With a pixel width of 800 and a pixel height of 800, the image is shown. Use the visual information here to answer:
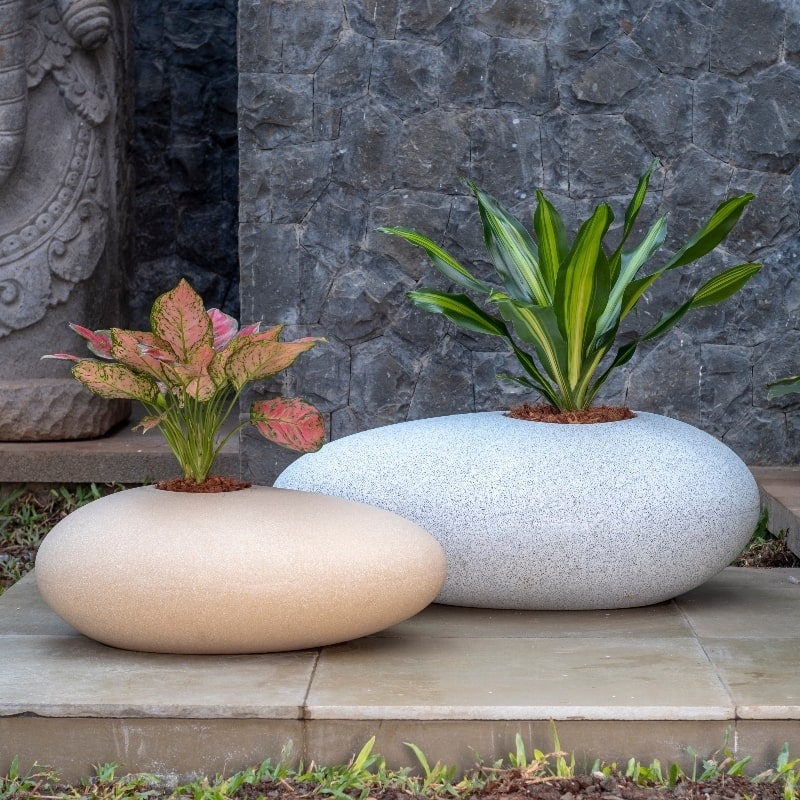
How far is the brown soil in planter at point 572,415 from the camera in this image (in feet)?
10.3

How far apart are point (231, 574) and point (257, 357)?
475mm

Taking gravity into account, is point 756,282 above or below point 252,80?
below

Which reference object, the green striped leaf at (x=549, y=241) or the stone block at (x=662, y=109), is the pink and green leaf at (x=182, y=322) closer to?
the green striped leaf at (x=549, y=241)

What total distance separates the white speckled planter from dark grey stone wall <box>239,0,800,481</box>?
4.51 feet

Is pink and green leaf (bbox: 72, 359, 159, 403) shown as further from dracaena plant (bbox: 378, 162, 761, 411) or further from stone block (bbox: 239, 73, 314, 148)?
stone block (bbox: 239, 73, 314, 148)

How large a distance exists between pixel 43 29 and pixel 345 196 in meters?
1.23

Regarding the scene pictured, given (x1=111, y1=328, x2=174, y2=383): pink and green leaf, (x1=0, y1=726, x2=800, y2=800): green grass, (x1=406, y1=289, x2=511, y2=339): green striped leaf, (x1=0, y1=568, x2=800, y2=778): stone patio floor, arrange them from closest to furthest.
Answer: (x1=0, y1=726, x2=800, y2=800): green grass → (x1=0, y1=568, x2=800, y2=778): stone patio floor → (x1=111, y1=328, x2=174, y2=383): pink and green leaf → (x1=406, y1=289, x2=511, y2=339): green striped leaf

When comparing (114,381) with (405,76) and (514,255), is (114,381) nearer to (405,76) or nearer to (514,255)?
(514,255)

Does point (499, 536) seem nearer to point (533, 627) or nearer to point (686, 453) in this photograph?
point (533, 627)

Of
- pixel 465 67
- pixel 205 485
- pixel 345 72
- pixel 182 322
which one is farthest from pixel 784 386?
pixel 182 322

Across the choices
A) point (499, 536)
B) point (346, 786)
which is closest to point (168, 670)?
point (346, 786)

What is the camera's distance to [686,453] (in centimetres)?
301

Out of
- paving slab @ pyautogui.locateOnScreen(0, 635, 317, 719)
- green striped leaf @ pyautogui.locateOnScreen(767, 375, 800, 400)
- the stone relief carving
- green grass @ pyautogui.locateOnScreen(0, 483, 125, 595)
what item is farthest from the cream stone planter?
the stone relief carving

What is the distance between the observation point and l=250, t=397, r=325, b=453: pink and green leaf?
8.68 ft
